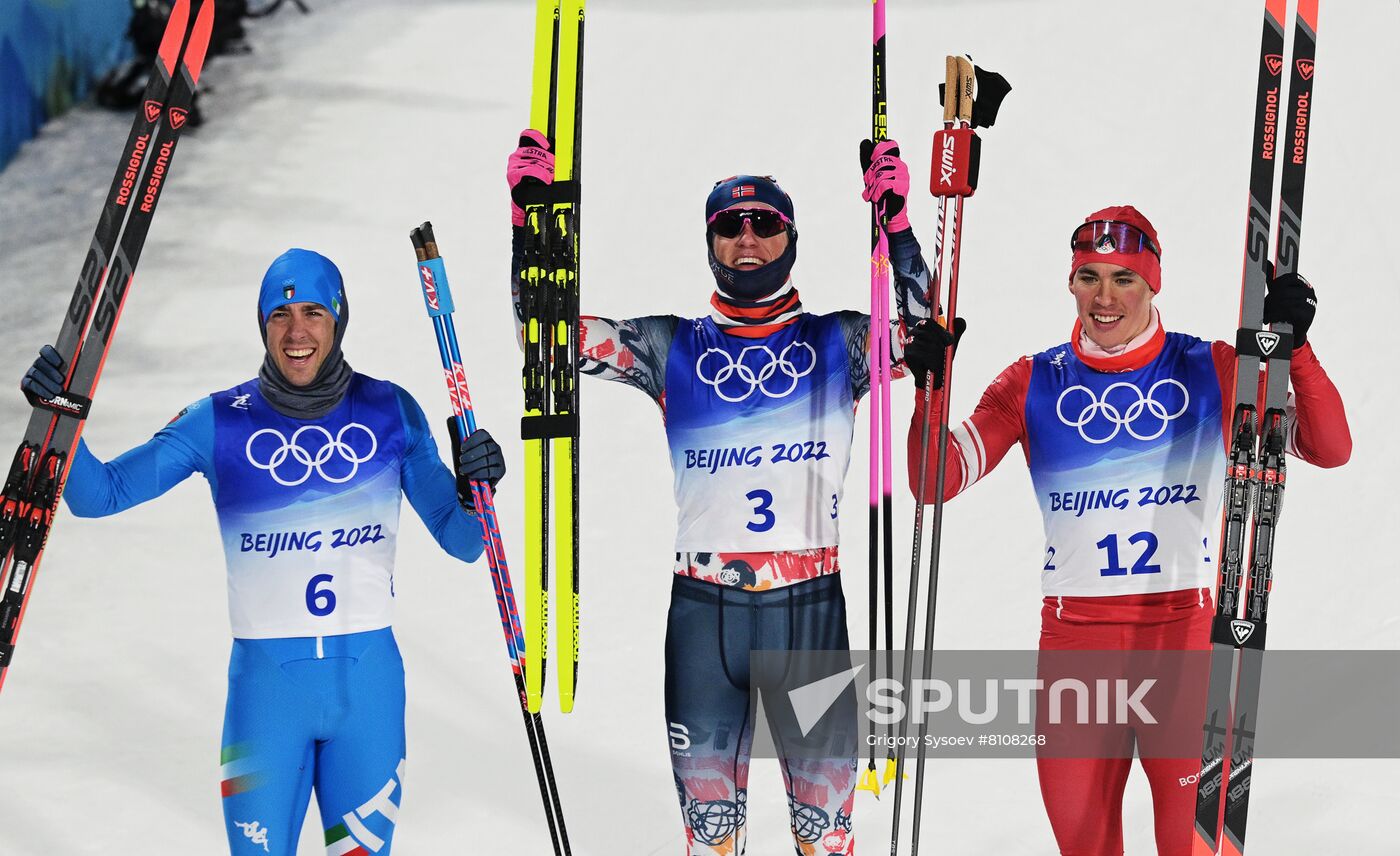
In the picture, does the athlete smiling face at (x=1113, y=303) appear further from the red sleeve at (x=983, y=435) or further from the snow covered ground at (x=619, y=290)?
the snow covered ground at (x=619, y=290)

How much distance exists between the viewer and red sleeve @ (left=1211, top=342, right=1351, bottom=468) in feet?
10.9

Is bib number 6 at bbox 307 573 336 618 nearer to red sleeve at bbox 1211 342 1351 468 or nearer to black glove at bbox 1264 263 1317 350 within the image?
red sleeve at bbox 1211 342 1351 468

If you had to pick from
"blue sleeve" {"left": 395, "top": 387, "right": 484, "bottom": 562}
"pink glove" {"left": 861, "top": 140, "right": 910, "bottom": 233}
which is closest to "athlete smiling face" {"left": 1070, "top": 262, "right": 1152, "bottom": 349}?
"pink glove" {"left": 861, "top": 140, "right": 910, "bottom": 233}

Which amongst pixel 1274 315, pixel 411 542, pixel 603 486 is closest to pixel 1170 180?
pixel 603 486

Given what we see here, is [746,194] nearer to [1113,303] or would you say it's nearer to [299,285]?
[1113,303]

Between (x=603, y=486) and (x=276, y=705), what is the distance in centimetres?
401

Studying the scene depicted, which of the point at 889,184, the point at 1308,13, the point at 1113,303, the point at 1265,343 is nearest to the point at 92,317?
the point at 889,184

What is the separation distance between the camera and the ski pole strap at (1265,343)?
3281 mm

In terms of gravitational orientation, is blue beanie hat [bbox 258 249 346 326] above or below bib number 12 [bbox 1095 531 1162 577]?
above

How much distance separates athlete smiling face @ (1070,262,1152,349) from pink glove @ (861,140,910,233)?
418 mm

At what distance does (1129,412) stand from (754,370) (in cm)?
83

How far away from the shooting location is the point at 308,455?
133 inches

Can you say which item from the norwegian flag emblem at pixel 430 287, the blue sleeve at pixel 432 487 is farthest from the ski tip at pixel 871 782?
the norwegian flag emblem at pixel 430 287

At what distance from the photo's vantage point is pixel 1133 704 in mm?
3377
